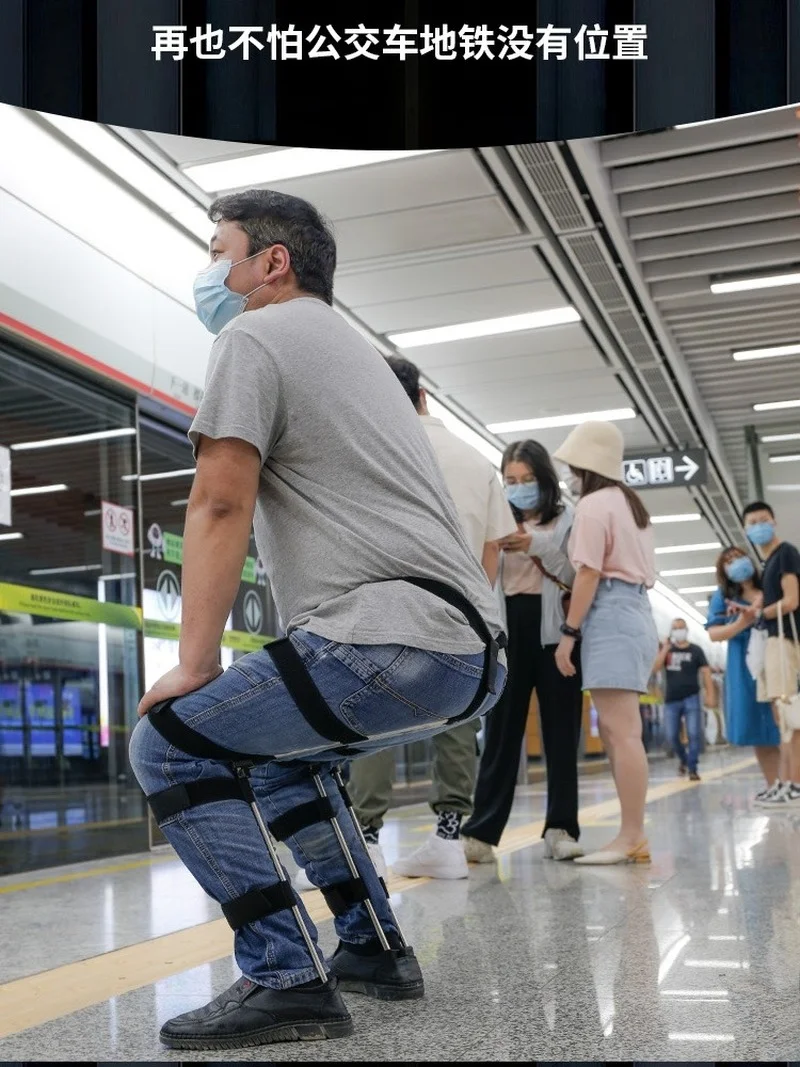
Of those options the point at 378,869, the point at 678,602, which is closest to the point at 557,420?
the point at 378,869

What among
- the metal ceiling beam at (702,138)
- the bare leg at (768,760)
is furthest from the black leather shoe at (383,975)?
the bare leg at (768,760)

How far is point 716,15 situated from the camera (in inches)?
233

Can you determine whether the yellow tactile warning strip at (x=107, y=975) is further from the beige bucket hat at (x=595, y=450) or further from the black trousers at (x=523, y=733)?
the beige bucket hat at (x=595, y=450)

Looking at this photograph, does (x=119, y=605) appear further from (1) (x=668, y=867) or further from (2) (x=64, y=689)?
(1) (x=668, y=867)

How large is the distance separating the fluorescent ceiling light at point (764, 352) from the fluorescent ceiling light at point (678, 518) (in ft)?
23.8

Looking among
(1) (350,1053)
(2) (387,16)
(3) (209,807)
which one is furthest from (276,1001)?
(2) (387,16)

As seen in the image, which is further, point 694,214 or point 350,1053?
point 694,214

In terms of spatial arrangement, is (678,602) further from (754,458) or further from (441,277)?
(441,277)

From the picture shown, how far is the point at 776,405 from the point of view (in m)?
13.4

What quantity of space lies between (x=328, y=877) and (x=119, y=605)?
3.96 m

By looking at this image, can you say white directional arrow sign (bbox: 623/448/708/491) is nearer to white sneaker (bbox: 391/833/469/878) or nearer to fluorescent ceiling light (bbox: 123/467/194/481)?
fluorescent ceiling light (bbox: 123/467/194/481)

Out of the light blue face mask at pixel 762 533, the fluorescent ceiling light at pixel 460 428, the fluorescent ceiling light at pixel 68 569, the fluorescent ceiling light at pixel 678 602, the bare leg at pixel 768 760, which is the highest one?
the fluorescent ceiling light at pixel 460 428

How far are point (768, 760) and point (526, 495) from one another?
428 centimetres

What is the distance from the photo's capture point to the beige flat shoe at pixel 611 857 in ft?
14.3
